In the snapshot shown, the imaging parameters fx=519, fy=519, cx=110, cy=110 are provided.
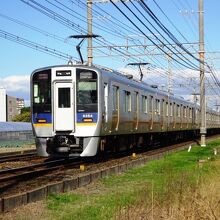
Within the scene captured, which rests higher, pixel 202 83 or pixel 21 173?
pixel 202 83

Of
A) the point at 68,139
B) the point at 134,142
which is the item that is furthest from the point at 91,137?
the point at 134,142

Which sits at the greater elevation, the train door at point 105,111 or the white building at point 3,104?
the white building at point 3,104

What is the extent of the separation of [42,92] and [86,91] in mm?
1495

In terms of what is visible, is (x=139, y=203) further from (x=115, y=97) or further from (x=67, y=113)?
(x=115, y=97)

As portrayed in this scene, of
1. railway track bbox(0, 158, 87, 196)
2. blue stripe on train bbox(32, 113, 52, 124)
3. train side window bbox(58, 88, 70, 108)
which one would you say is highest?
train side window bbox(58, 88, 70, 108)

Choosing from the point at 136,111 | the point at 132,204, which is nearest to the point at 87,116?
the point at 136,111

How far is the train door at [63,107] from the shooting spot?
642 inches

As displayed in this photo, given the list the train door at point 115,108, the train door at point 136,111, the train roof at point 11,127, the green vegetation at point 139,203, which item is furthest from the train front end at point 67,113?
the train roof at point 11,127

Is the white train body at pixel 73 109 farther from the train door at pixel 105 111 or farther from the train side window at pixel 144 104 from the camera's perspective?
the train side window at pixel 144 104

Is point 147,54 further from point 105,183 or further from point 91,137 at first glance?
point 105,183

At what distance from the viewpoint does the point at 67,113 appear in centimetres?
1638

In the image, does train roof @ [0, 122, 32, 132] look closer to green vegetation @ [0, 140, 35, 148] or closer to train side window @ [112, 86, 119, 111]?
green vegetation @ [0, 140, 35, 148]

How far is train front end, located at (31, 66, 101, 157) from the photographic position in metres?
16.2

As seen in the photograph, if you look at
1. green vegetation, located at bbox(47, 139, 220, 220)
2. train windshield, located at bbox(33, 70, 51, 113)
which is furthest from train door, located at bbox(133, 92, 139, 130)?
green vegetation, located at bbox(47, 139, 220, 220)
